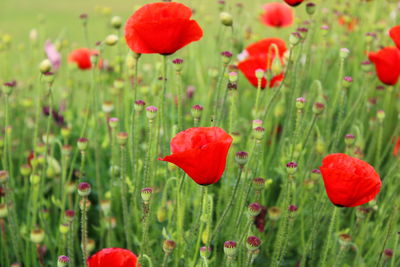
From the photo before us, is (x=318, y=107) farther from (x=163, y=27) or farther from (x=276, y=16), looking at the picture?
(x=276, y=16)

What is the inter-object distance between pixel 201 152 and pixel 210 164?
29 mm

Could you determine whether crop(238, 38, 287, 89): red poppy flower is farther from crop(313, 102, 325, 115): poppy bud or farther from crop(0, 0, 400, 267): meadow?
crop(313, 102, 325, 115): poppy bud

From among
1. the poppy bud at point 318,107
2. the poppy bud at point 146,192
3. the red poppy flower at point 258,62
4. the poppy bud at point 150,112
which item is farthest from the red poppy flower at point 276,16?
the poppy bud at point 146,192

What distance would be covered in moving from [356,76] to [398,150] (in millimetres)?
458

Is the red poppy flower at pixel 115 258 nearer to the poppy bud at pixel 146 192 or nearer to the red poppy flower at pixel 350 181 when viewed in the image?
the poppy bud at pixel 146 192

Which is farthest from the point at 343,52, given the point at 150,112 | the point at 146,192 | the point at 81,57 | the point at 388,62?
the point at 81,57

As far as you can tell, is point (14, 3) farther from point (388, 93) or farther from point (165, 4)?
point (165, 4)

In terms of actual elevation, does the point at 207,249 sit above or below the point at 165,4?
below

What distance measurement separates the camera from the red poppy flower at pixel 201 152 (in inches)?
26.7

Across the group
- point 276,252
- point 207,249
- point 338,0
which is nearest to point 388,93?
point 338,0

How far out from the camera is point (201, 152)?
26.8 inches

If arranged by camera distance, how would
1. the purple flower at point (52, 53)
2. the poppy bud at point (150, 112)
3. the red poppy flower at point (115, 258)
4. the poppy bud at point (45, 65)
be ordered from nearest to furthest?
the red poppy flower at point (115, 258) < the poppy bud at point (150, 112) < the poppy bud at point (45, 65) < the purple flower at point (52, 53)

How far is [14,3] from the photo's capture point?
3.27 meters

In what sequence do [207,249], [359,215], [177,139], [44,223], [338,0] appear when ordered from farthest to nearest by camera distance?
[338,0]
[44,223]
[359,215]
[207,249]
[177,139]
